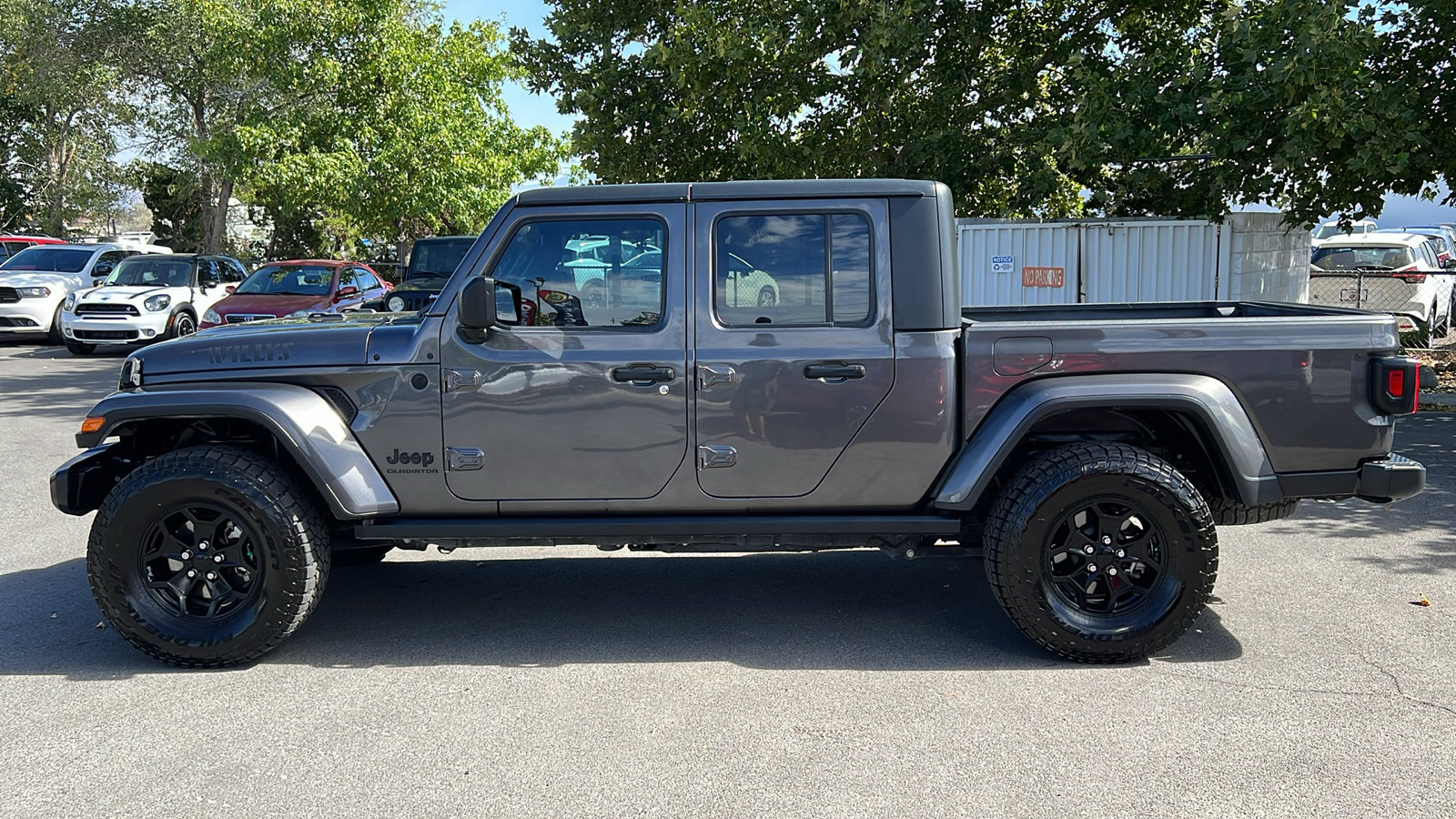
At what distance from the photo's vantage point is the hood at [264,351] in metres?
4.71

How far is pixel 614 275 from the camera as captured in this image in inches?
187

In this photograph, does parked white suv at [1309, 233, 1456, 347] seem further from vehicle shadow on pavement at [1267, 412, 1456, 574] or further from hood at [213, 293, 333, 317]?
hood at [213, 293, 333, 317]

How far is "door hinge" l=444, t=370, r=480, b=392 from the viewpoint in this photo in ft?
15.4

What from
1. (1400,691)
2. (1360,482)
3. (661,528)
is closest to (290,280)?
(661,528)

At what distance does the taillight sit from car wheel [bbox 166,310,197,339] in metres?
17.0

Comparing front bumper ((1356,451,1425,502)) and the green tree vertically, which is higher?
the green tree

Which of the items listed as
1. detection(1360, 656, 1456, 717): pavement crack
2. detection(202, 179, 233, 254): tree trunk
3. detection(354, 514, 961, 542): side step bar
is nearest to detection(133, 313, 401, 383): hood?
detection(354, 514, 961, 542): side step bar

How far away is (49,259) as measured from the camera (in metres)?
20.4

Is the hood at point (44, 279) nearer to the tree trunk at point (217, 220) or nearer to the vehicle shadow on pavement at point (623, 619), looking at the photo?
the tree trunk at point (217, 220)

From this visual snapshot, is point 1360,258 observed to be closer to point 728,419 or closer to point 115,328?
point 728,419

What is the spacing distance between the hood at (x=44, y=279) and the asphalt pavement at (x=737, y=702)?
51.2 feet

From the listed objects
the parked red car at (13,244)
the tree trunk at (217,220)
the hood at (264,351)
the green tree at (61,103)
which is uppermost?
the green tree at (61,103)

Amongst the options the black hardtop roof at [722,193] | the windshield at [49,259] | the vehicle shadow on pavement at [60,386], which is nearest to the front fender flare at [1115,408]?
the black hardtop roof at [722,193]

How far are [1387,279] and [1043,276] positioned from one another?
219 inches
